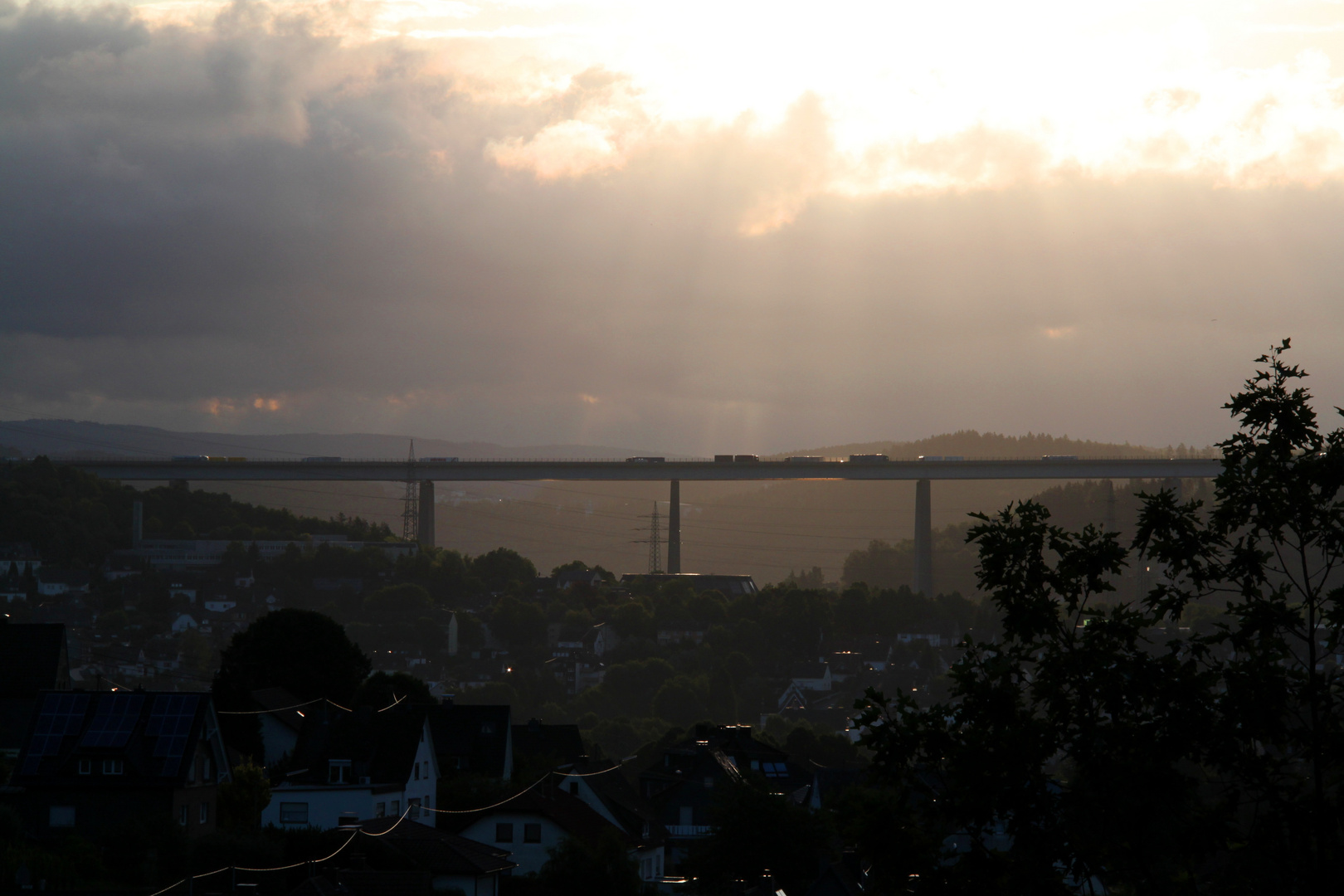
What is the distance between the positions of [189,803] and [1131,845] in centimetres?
2759

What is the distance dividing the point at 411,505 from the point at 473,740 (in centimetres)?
13143

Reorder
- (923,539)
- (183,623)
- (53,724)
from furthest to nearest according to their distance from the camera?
(923,539) < (183,623) < (53,724)

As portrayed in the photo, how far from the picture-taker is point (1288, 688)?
29.7ft

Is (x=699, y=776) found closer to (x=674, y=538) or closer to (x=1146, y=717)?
(x=1146, y=717)

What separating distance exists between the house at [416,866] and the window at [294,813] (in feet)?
22.4

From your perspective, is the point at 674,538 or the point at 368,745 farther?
the point at 674,538

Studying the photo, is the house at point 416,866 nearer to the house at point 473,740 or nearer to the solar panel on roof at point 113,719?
the solar panel on roof at point 113,719

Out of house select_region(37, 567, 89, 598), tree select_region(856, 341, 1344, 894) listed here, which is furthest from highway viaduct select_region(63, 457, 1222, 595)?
tree select_region(856, 341, 1344, 894)

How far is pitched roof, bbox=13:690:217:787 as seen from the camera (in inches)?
1212

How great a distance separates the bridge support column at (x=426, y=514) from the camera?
540ft

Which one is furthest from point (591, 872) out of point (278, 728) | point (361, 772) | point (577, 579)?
point (577, 579)

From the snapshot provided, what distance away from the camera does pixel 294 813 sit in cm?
3744

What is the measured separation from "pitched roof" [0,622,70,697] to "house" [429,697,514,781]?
11899 millimetres

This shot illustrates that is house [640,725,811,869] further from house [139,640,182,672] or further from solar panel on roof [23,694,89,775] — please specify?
house [139,640,182,672]
